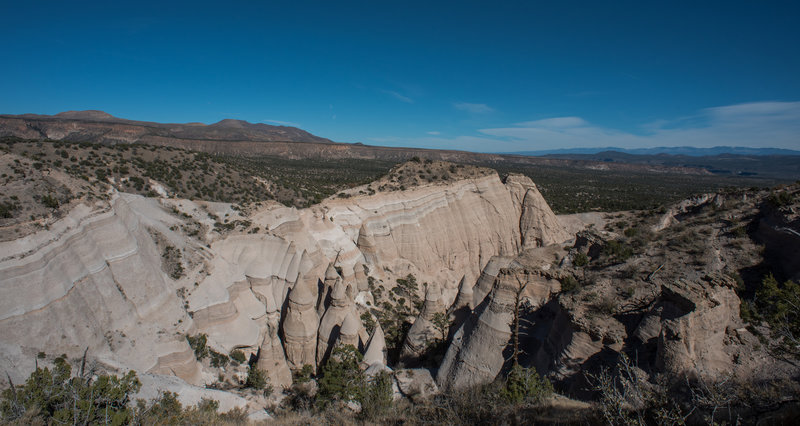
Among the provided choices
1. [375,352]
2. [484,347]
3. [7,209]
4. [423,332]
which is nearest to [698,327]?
[484,347]

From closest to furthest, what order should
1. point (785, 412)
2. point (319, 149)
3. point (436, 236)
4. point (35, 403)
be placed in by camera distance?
point (785, 412)
point (35, 403)
point (436, 236)
point (319, 149)

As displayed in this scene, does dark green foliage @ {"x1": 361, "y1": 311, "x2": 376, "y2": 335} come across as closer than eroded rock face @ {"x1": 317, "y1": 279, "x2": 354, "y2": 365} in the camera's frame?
No

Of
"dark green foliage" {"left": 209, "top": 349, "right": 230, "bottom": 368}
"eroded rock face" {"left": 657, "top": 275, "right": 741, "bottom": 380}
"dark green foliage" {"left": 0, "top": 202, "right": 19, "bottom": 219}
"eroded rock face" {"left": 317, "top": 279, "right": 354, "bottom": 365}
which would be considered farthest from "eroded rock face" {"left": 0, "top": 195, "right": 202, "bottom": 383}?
"eroded rock face" {"left": 657, "top": 275, "right": 741, "bottom": 380}

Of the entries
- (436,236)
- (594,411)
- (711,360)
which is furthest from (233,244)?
(711,360)

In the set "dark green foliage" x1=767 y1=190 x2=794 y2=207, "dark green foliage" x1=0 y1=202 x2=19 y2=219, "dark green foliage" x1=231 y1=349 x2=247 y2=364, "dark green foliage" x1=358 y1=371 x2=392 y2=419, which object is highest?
"dark green foliage" x1=767 y1=190 x2=794 y2=207

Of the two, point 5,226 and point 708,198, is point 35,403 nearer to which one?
point 5,226

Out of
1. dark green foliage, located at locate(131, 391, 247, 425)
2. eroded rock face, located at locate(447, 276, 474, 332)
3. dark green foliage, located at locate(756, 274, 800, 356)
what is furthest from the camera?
eroded rock face, located at locate(447, 276, 474, 332)

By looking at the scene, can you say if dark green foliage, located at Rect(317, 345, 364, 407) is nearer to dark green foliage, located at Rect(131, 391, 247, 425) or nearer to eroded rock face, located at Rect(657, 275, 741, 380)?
dark green foliage, located at Rect(131, 391, 247, 425)
